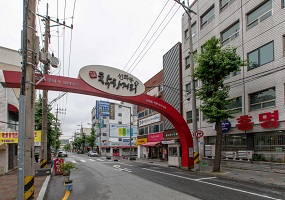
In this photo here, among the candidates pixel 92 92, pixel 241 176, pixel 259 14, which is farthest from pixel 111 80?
pixel 259 14

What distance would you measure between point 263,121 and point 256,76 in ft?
11.2

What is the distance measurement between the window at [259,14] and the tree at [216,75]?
3.49 meters

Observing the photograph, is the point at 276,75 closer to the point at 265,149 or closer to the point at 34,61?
the point at 265,149

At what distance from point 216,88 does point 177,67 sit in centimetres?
1316

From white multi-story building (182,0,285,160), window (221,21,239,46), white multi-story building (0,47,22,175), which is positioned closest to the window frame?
white multi-story building (182,0,285,160)

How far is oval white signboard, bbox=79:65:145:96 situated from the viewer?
47.0ft

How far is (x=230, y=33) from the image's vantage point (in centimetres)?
2194

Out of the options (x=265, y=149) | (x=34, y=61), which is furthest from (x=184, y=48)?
(x=34, y=61)

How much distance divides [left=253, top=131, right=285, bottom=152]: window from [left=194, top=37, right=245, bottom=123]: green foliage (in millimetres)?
2820

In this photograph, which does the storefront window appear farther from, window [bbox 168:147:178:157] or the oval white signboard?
the oval white signboard

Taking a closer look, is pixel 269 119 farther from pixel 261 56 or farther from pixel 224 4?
pixel 224 4

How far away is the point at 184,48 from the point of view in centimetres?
2942

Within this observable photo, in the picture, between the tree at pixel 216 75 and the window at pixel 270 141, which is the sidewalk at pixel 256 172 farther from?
the tree at pixel 216 75

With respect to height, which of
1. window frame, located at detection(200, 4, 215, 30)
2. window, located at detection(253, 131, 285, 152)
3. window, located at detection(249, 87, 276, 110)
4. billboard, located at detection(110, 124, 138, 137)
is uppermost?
window frame, located at detection(200, 4, 215, 30)
